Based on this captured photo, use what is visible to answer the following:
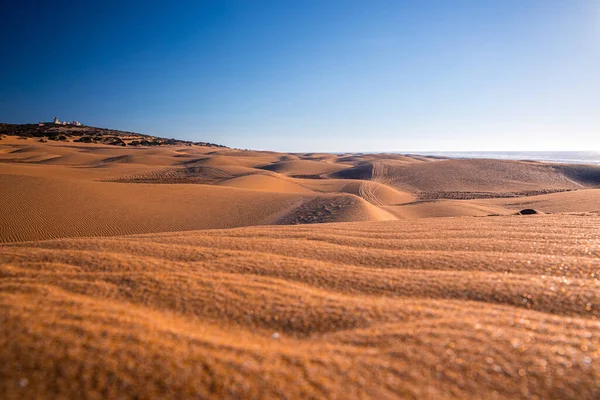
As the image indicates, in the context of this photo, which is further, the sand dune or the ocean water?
the ocean water

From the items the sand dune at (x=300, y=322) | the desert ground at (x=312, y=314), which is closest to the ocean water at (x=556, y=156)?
the desert ground at (x=312, y=314)

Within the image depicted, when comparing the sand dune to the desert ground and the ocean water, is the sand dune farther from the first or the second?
the ocean water

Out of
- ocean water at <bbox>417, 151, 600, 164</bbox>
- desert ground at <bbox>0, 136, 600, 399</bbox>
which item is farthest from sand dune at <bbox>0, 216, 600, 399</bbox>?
ocean water at <bbox>417, 151, 600, 164</bbox>

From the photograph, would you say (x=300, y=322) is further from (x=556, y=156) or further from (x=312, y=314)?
(x=556, y=156)

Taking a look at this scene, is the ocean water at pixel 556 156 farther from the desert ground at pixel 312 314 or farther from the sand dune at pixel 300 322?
the sand dune at pixel 300 322

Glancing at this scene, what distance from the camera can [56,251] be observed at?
222 centimetres

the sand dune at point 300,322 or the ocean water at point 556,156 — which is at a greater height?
the ocean water at point 556,156

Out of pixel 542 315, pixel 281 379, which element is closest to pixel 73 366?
pixel 281 379

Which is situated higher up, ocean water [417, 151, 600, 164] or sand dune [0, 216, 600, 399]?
ocean water [417, 151, 600, 164]

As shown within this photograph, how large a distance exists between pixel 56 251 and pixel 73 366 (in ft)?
5.17

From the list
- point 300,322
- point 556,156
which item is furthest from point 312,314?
point 556,156

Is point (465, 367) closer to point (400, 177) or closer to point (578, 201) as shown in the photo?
point (578, 201)

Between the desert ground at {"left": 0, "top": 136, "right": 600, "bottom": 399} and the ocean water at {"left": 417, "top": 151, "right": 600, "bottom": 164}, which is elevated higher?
the ocean water at {"left": 417, "top": 151, "right": 600, "bottom": 164}

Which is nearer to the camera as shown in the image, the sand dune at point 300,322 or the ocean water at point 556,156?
Answer: the sand dune at point 300,322
